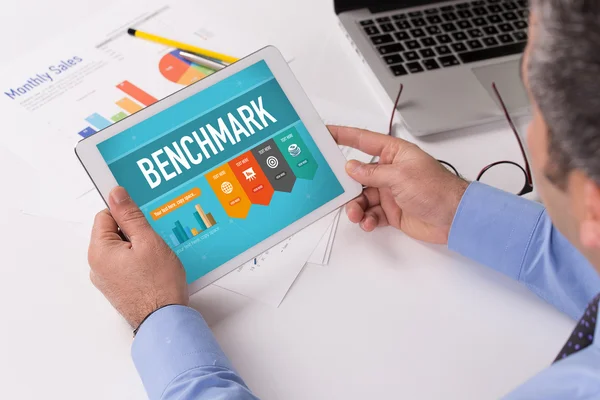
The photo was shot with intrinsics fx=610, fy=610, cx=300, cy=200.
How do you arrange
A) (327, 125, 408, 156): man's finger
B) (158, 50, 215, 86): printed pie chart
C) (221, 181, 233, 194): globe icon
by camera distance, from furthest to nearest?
(158, 50, 215, 86): printed pie chart, (327, 125, 408, 156): man's finger, (221, 181, 233, 194): globe icon

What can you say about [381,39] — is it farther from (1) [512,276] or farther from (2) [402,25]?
(1) [512,276]

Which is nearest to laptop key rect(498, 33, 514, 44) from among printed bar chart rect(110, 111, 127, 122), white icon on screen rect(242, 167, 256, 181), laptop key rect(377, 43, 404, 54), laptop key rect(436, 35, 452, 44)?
laptop key rect(436, 35, 452, 44)

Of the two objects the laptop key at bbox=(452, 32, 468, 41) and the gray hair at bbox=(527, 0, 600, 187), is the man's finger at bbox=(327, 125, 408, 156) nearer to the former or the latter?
the laptop key at bbox=(452, 32, 468, 41)

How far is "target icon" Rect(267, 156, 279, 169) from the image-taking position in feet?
2.95

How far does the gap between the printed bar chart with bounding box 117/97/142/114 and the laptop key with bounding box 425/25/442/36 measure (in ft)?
1.84

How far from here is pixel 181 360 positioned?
0.77 meters

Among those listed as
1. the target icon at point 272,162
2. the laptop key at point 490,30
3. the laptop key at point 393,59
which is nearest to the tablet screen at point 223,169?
the target icon at point 272,162

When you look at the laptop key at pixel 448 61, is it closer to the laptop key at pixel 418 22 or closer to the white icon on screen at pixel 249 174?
the laptop key at pixel 418 22

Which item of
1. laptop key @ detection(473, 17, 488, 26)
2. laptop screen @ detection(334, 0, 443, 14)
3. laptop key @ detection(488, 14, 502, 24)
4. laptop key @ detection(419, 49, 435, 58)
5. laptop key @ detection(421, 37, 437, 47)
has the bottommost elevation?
laptop key @ detection(488, 14, 502, 24)

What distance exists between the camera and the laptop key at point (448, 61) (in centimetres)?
113

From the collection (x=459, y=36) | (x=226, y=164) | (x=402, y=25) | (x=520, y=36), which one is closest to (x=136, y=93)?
(x=226, y=164)

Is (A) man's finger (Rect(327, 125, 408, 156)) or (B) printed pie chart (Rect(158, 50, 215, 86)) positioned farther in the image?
(B) printed pie chart (Rect(158, 50, 215, 86))

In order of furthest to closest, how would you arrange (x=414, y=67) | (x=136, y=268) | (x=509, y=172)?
(x=414, y=67) < (x=509, y=172) < (x=136, y=268)

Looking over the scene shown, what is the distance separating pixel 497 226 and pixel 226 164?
16.0 inches
